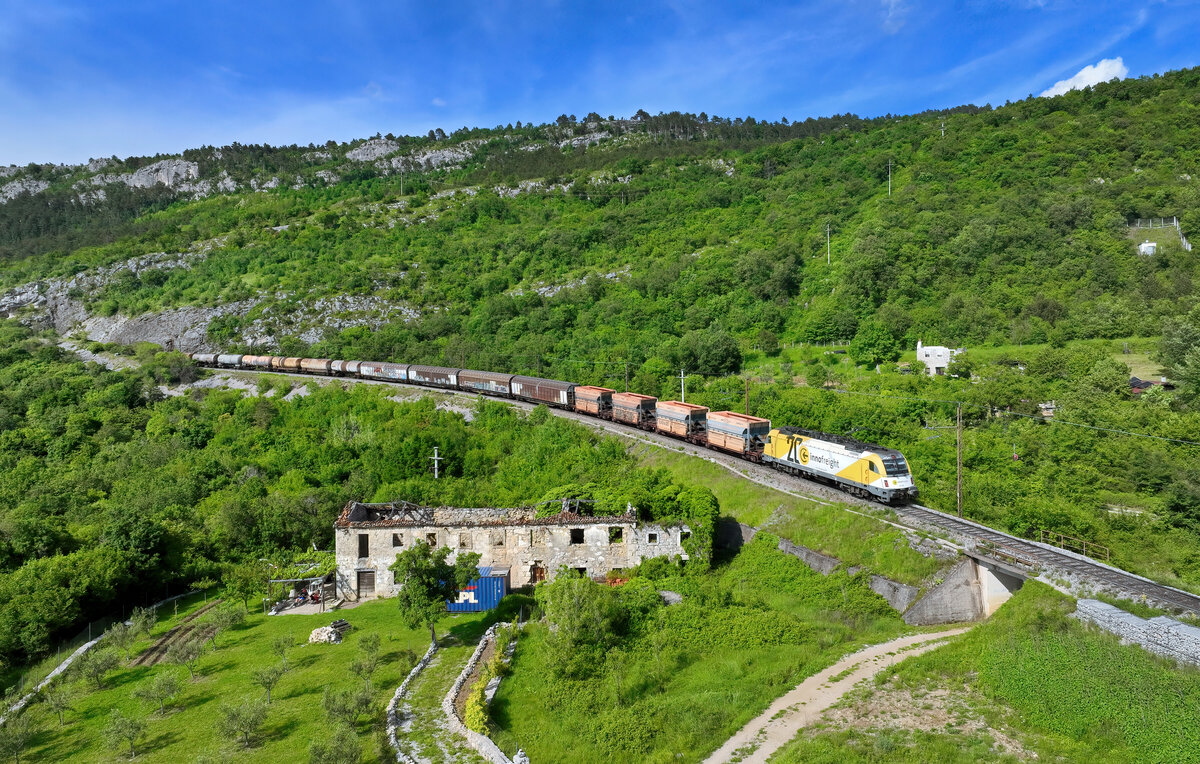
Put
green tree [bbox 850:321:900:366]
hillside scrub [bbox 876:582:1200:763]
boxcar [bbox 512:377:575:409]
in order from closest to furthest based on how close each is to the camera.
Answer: hillside scrub [bbox 876:582:1200:763] < boxcar [bbox 512:377:575:409] < green tree [bbox 850:321:900:366]

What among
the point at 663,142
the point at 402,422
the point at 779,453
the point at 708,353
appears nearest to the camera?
the point at 779,453

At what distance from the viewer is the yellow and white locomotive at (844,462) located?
98.8 feet

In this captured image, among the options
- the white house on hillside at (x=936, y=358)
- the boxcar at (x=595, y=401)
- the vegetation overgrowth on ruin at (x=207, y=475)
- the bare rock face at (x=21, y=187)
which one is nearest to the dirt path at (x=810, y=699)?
the vegetation overgrowth on ruin at (x=207, y=475)

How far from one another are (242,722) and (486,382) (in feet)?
137

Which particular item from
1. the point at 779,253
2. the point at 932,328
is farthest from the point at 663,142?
the point at 932,328

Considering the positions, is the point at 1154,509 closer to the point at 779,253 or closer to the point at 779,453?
the point at 779,453

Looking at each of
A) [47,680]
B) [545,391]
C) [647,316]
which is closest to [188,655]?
[47,680]

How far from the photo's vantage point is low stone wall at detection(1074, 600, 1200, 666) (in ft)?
58.2

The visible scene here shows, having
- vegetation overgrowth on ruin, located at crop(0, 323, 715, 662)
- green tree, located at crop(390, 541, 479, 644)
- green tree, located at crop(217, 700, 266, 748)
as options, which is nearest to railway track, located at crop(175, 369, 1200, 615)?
vegetation overgrowth on ruin, located at crop(0, 323, 715, 662)

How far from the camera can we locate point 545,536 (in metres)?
31.9

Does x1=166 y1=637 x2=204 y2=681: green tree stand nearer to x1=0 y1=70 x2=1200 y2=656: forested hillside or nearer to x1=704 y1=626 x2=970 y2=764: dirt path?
x1=0 y1=70 x2=1200 y2=656: forested hillside

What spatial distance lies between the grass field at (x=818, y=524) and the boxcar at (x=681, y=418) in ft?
11.0

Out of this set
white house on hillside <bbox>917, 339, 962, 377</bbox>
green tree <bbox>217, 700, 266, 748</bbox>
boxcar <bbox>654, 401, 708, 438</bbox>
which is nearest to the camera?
green tree <bbox>217, 700, 266, 748</bbox>

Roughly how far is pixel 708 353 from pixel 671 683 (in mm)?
42764
